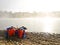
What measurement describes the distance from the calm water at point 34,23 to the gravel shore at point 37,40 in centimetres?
8

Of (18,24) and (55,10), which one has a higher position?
(55,10)

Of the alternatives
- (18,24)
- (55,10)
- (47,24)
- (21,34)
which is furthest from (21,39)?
(55,10)

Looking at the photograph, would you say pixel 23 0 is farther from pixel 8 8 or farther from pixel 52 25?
pixel 52 25

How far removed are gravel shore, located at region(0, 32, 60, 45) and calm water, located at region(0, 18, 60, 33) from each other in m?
0.08

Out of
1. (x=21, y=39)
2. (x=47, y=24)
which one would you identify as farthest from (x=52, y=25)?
(x=21, y=39)

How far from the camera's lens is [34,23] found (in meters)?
2.53

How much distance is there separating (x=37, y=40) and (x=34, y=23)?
0.97ft

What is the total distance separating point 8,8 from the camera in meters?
2.54

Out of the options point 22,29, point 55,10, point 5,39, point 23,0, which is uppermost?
point 23,0

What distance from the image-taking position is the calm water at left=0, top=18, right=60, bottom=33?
8.22ft

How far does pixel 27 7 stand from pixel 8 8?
0.32 m

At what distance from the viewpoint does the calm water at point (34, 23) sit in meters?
2.51

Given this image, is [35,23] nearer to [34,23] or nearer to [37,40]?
[34,23]

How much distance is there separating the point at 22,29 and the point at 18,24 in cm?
11
